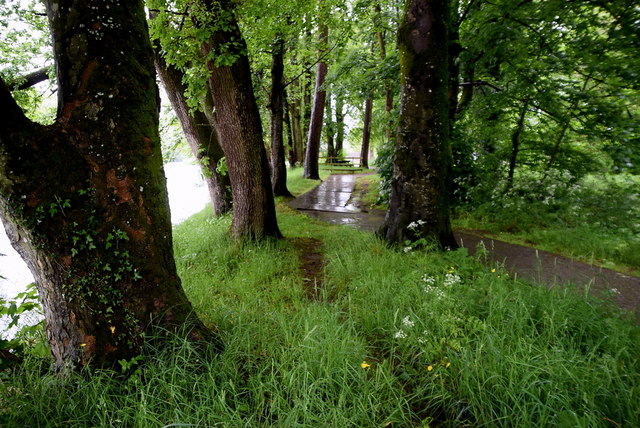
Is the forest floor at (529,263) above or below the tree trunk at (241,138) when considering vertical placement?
below

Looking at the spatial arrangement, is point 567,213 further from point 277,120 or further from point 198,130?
point 198,130

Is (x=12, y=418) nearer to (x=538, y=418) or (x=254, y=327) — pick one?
(x=254, y=327)

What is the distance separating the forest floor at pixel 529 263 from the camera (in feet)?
11.0

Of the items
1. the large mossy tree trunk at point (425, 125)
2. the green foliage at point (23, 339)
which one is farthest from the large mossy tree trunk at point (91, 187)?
the large mossy tree trunk at point (425, 125)

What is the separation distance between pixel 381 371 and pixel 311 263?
2.69m

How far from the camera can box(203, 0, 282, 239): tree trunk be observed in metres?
4.56

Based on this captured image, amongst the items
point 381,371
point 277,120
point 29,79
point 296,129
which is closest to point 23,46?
point 29,79

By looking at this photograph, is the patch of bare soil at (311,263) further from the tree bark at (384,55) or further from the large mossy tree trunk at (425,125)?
the tree bark at (384,55)

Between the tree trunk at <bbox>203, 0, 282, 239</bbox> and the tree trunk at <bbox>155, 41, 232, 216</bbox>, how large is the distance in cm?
100

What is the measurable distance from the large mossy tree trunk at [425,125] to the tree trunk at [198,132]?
3.64 meters

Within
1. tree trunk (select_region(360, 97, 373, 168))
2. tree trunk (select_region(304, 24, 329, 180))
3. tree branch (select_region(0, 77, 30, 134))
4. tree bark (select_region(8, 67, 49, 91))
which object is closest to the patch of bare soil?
tree branch (select_region(0, 77, 30, 134))

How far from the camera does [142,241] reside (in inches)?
79.7

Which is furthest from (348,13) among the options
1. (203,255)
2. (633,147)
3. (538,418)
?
(538,418)

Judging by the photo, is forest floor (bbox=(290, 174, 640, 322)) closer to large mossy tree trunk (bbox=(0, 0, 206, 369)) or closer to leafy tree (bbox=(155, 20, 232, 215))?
leafy tree (bbox=(155, 20, 232, 215))
